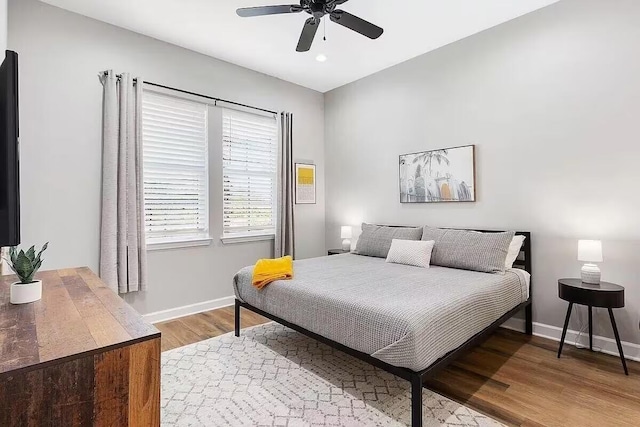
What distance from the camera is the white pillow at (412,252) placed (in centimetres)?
329

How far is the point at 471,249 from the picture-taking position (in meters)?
3.10

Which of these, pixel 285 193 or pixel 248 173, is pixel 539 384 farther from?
pixel 248 173

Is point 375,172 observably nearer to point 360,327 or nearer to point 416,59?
point 416,59

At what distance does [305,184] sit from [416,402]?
362cm

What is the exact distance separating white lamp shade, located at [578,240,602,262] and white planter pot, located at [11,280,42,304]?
350 cm

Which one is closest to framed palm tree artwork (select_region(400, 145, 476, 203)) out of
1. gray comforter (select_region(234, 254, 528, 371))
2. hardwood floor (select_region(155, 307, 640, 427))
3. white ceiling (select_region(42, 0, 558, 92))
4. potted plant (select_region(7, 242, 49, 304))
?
gray comforter (select_region(234, 254, 528, 371))

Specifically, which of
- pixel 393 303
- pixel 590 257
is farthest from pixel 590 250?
pixel 393 303

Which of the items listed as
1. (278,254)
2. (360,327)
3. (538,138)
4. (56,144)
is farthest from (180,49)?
(538,138)

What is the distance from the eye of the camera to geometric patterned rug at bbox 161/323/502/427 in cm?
188

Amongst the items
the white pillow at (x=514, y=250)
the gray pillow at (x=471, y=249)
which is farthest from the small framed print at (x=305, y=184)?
the white pillow at (x=514, y=250)

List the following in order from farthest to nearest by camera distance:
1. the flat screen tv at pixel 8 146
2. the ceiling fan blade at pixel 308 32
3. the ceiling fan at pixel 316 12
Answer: the ceiling fan blade at pixel 308 32
the ceiling fan at pixel 316 12
the flat screen tv at pixel 8 146

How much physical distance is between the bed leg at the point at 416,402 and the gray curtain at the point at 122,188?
9.23 ft

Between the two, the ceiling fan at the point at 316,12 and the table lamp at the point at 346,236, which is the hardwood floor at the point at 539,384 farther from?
the ceiling fan at the point at 316,12

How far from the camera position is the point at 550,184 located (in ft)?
9.95
